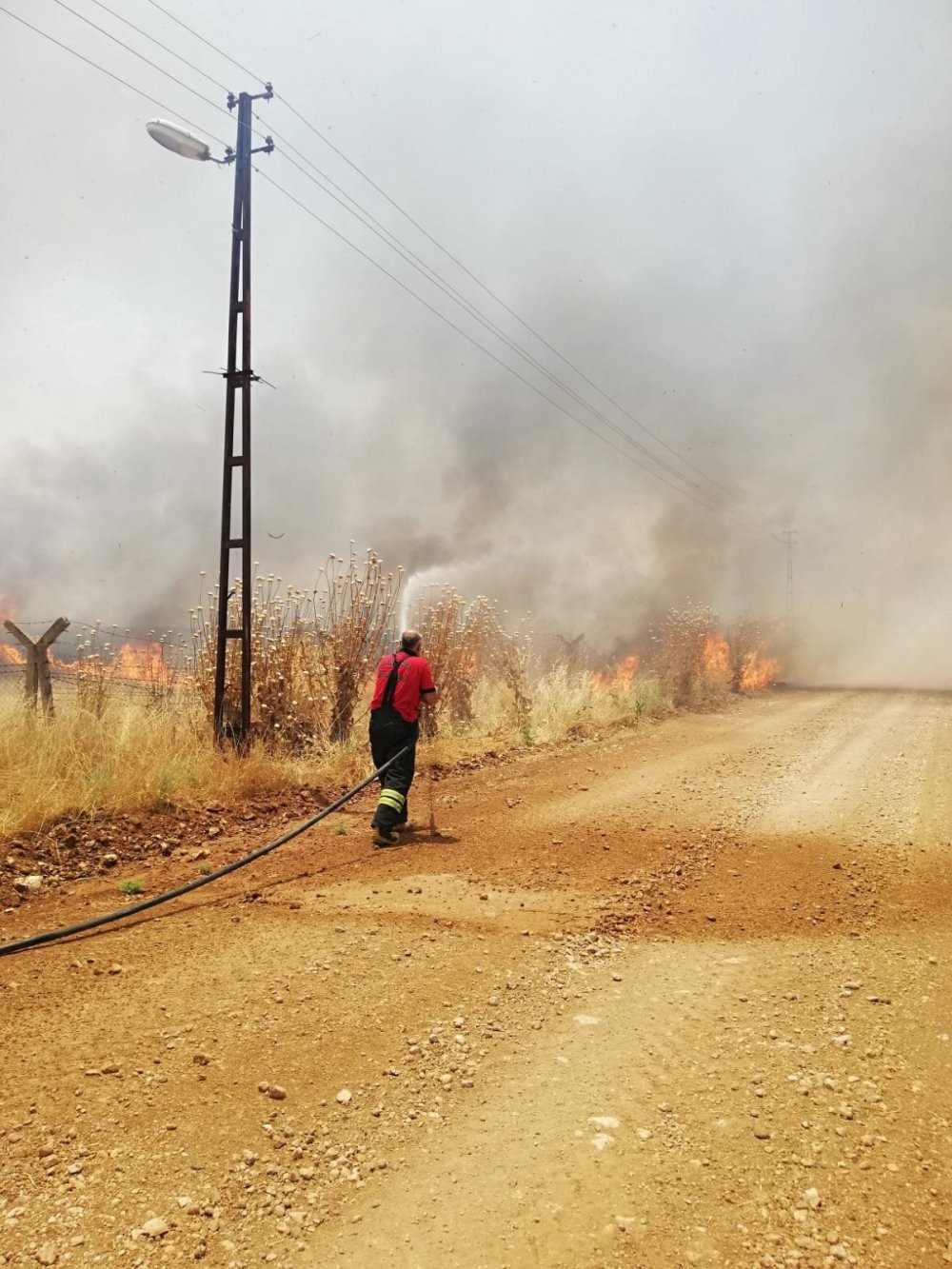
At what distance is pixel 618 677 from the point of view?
17422mm

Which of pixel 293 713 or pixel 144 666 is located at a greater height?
pixel 144 666

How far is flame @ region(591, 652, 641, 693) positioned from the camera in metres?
15.5

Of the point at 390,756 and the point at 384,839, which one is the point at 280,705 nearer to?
the point at 390,756

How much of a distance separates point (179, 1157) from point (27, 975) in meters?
1.83

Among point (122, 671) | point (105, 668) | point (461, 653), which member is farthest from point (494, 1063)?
point (461, 653)

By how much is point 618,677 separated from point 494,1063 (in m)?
14.6

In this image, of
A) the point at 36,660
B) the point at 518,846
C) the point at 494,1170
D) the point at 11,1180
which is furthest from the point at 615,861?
the point at 36,660

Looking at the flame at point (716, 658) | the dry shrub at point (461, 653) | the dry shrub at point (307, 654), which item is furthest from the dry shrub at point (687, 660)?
the dry shrub at point (307, 654)

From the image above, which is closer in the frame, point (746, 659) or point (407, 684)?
point (407, 684)

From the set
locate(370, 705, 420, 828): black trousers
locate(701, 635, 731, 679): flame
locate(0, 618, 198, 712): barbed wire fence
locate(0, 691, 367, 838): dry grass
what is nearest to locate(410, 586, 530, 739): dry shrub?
locate(0, 691, 367, 838): dry grass

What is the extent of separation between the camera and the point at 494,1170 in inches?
99.6

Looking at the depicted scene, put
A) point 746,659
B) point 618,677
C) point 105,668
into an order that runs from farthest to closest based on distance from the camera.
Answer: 1. point 746,659
2. point 618,677
3. point 105,668

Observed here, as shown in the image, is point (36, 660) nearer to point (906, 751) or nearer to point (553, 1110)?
point (553, 1110)

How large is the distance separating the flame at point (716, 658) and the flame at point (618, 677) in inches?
71.9
